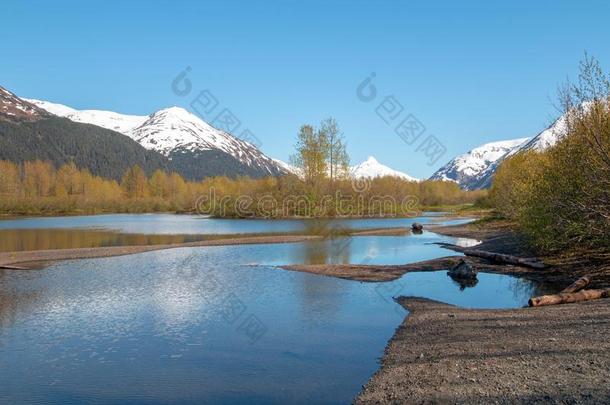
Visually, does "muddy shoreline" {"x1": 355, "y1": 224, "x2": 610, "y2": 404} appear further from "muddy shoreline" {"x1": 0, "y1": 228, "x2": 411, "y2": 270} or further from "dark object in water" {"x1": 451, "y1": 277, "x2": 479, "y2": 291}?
"muddy shoreline" {"x1": 0, "y1": 228, "x2": 411, "y2": 270}

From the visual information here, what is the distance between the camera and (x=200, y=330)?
18172 millimetres

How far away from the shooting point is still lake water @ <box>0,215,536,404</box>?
41.5ft

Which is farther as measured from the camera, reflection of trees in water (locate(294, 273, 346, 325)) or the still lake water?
reflection of trees in water (locate(294, 273, 346, 325))

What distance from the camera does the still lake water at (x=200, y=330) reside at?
499 inches

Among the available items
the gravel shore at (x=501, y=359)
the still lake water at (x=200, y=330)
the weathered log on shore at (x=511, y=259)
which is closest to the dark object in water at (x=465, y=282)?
the still lake water at (x=200, y=330)

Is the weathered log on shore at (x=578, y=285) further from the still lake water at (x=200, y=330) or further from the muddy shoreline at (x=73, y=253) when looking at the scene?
the muddy shoreline at (x=73, y=253)

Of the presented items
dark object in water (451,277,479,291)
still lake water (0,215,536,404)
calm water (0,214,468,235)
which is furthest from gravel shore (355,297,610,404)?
calm water (0,214,468,235)

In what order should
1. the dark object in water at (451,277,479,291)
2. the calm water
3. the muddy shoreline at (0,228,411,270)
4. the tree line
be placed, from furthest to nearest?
the tree line → the calm water → the muddy shoreline at (0,228,411,270) → the dark object in water at (451,277,479,291)

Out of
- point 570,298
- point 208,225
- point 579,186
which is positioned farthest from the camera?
point 208,225

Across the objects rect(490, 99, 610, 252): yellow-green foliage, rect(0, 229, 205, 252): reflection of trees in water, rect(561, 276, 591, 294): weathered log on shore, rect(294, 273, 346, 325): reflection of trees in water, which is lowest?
rect(294, 273, 346, 325): reflection of trees in water

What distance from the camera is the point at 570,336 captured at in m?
13.8

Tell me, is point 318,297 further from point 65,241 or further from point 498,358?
point 65,241

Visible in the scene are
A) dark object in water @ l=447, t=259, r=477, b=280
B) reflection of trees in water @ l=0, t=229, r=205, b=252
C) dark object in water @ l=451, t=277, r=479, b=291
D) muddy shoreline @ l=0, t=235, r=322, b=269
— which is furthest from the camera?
reflection of trees in water @ l=0, t=229, r=205, b=252

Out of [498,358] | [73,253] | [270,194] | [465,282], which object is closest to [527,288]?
[465,282]
